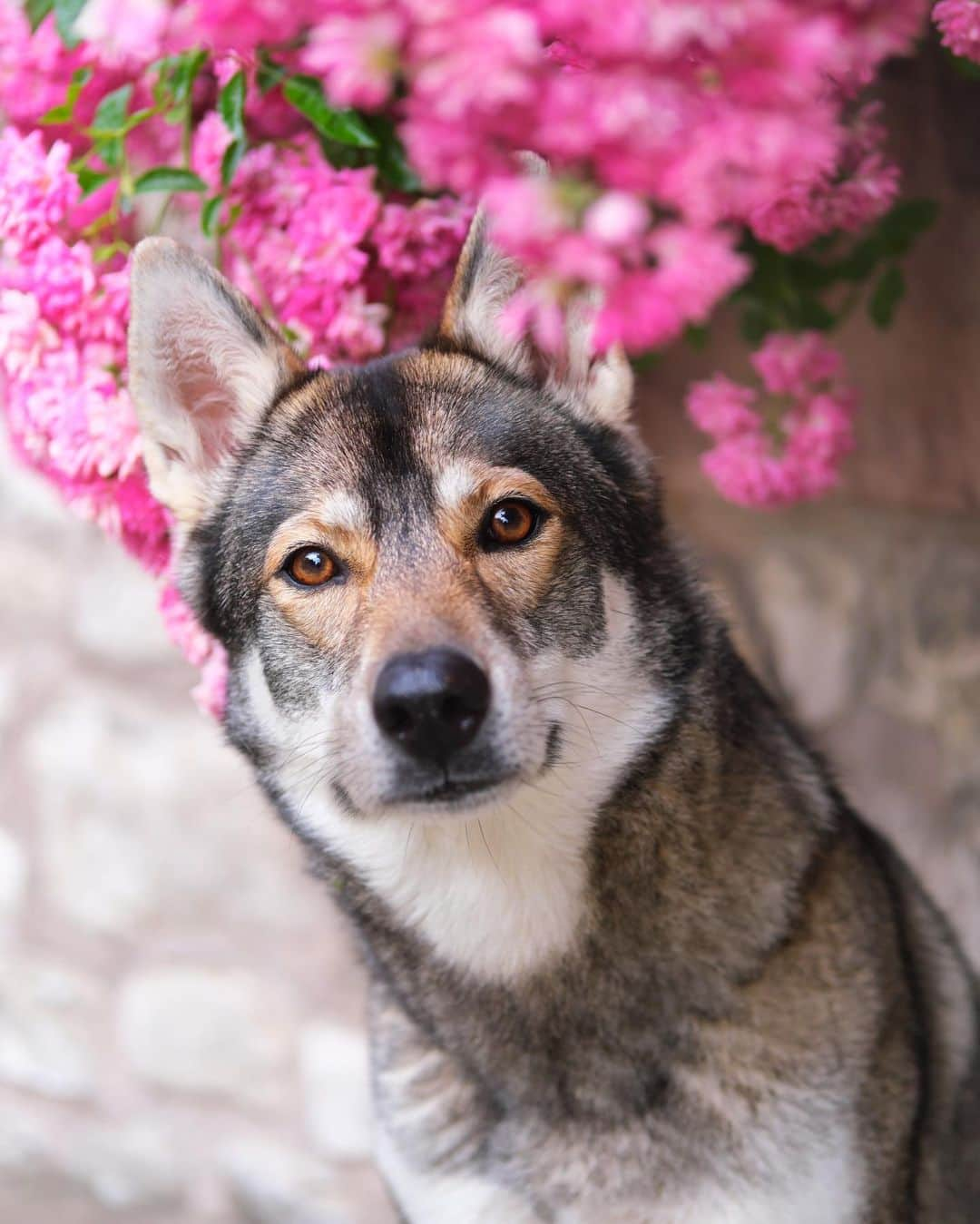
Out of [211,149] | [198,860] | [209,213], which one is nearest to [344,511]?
[209,213]

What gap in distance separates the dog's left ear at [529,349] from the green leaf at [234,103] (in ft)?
1.21

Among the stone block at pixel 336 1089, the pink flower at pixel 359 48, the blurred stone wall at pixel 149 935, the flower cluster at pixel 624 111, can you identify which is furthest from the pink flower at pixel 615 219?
the stone block at pixel 336 1089

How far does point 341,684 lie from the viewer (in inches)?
67.4

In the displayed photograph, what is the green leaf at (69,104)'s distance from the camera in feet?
6.32

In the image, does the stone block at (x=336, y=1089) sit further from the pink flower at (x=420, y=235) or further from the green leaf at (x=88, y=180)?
the green leaf at (x=88, y=180)

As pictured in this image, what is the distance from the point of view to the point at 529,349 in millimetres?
1963

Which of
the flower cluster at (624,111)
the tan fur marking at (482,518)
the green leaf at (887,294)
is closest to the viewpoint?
the flower cluster at (624,111)

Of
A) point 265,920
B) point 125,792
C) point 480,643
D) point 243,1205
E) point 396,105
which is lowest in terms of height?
point 243,1205

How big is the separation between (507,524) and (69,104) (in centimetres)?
96

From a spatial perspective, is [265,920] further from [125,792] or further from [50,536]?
[50,536]

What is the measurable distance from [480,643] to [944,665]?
5.26ft

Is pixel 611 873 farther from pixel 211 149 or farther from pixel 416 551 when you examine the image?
pixel 211 149

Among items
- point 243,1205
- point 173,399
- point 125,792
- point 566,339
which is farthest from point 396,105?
point 243,1205

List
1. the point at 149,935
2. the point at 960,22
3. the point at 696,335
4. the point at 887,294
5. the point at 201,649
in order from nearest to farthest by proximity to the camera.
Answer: the point at 960,22
the point at 201,649
the point at 887,294
the point at 696,335
the point at 149,935
